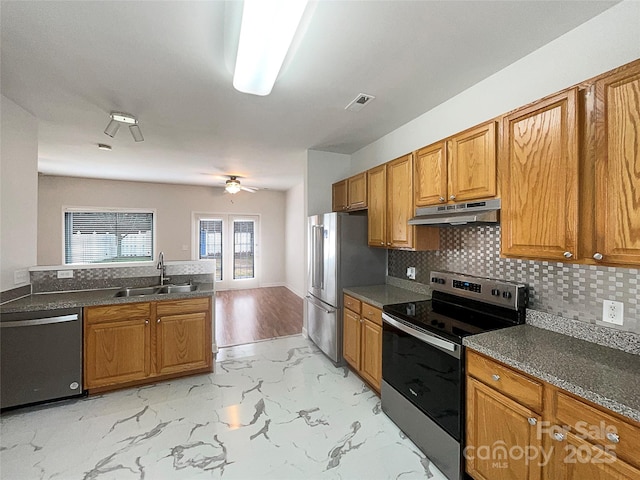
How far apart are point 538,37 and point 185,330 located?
3.61 m

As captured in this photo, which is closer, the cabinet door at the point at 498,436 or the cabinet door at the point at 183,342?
the cabinet door at the point at 498,436

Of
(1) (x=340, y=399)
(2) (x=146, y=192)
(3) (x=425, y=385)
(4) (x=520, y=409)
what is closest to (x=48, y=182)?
(2) (x=146, y=192)

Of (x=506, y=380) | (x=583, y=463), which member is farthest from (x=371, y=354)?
(x=583, y=463)

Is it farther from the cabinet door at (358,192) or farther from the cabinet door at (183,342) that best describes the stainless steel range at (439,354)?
the cabinet door at (183,342)

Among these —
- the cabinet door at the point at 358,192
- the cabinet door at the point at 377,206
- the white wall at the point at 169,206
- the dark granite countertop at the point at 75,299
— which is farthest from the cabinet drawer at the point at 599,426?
the white wall at the point at 169,206

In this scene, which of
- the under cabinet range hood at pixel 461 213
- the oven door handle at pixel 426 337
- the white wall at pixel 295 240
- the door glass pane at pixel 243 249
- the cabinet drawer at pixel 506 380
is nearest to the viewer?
the cabinet drawer at pixel 506 380

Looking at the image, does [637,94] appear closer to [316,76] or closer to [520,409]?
[520,409]

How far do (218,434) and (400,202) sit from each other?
93.8 inches

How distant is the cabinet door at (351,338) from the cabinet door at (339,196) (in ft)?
4.38

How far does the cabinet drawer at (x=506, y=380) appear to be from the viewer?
1271 mm

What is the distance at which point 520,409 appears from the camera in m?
1.33

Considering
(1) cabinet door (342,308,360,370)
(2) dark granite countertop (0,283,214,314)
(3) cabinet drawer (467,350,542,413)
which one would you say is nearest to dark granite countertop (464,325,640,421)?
(3) cabinet drawer (467,350,542,413)

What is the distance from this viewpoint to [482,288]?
208 cm

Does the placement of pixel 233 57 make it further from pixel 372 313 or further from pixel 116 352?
pixel 116 352
